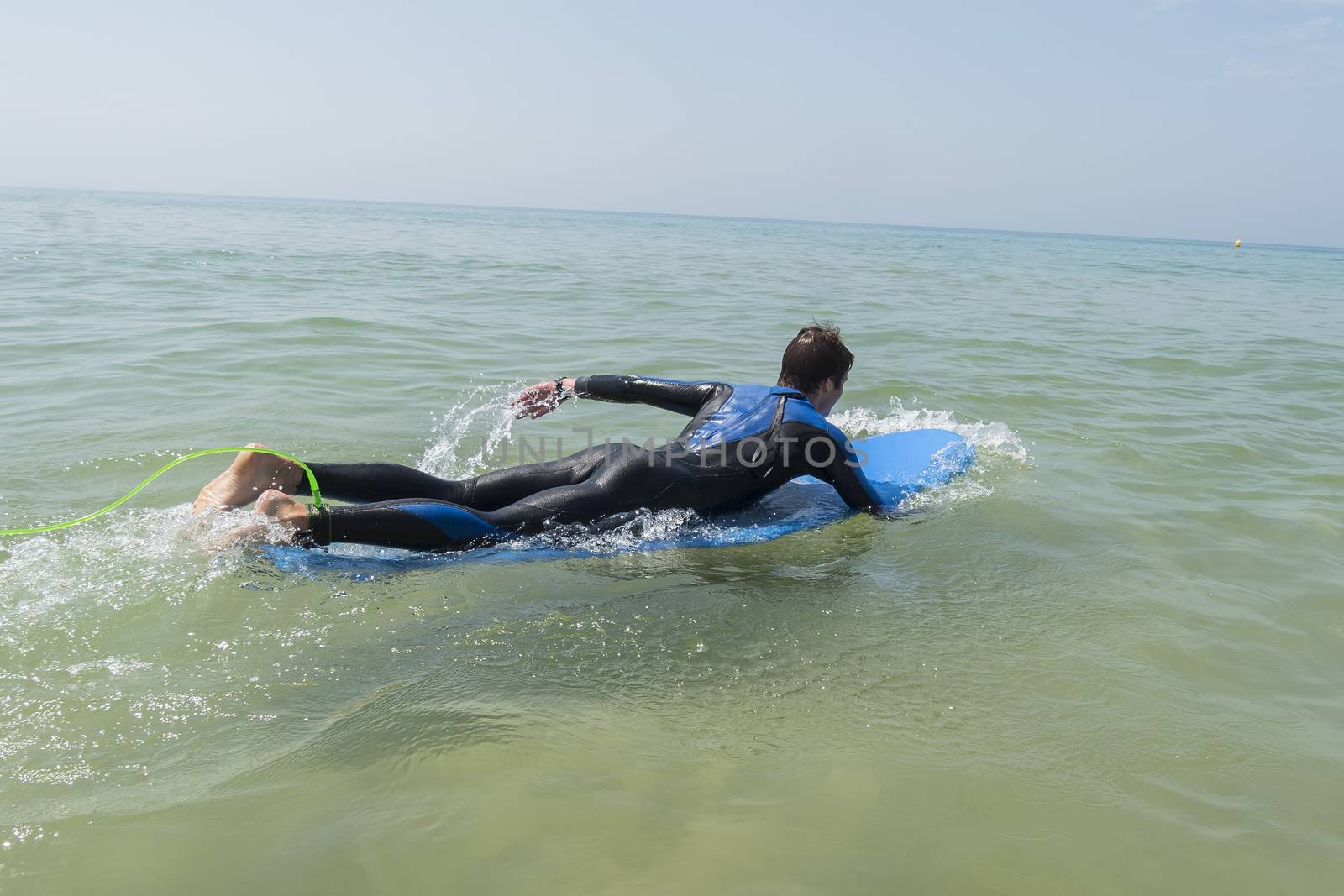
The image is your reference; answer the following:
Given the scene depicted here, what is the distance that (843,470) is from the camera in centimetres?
434

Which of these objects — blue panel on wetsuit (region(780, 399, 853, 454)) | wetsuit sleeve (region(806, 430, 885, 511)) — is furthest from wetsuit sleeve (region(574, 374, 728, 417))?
wetsuit sleeve (region(806, 430, 885, 511))

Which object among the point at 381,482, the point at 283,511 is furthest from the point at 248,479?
the point at 381,482

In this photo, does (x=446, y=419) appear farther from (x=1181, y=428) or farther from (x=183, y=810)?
(x=1181, y=428)

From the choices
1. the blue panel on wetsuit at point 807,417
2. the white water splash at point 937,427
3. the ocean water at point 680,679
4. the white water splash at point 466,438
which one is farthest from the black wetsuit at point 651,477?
the white water splash at point 937,427

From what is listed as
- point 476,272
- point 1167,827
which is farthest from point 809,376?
point 476,272

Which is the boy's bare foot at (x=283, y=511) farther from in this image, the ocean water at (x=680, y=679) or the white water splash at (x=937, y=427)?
the white water splash at (x=937, y=427)

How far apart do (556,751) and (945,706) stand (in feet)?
4.33

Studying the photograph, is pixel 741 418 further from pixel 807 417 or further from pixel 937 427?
pixel 937 427

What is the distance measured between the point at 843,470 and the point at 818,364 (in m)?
0.53

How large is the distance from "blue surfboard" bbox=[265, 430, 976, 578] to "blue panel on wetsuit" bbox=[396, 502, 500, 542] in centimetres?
11

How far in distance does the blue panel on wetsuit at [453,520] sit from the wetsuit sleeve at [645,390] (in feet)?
3.68

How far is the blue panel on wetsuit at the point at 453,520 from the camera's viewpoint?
3.72 meters

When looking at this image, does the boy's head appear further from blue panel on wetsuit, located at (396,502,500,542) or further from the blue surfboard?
blue panel on wetsuit, located at (396,502,500,542)

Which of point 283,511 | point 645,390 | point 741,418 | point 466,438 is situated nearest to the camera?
point 283,511
